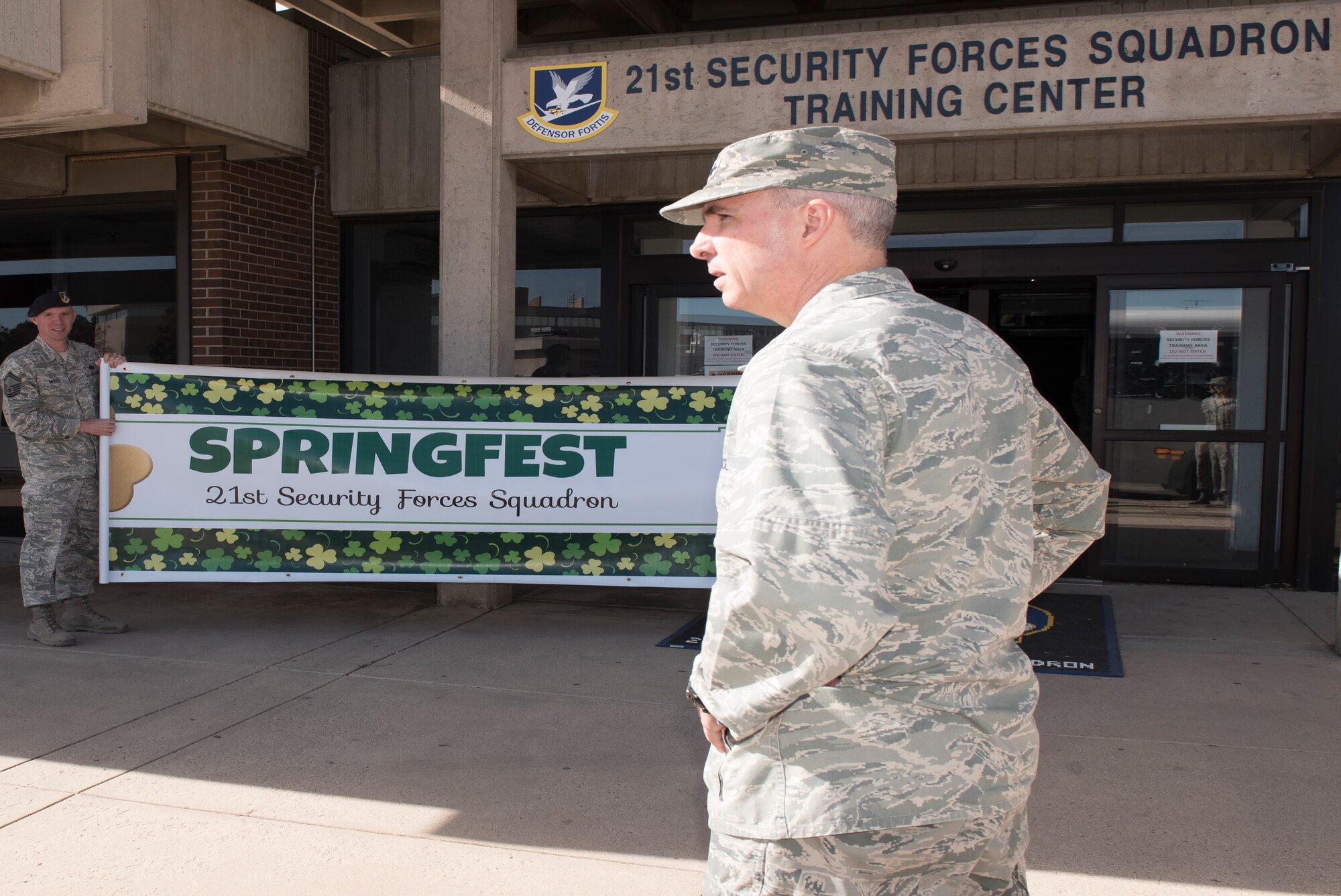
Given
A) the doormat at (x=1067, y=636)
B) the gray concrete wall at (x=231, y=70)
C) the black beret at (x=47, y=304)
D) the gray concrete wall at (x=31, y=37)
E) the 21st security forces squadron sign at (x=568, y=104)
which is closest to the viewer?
the doormat at (x=1067, y=636)

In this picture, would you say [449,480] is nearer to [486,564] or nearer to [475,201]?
[486,564]

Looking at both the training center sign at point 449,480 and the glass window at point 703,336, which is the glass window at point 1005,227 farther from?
the training center sign at point 449,480

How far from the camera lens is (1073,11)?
670 cm

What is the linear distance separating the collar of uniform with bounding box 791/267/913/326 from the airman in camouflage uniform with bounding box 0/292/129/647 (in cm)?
552

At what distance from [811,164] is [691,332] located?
6.66 m

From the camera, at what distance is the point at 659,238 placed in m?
8.27

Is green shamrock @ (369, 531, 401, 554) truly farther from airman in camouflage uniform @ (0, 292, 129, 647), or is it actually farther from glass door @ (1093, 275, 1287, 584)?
glass door @ (1093, 275, 1287, 584)

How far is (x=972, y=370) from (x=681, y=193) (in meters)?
6.46

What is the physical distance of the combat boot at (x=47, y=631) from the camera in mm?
5879

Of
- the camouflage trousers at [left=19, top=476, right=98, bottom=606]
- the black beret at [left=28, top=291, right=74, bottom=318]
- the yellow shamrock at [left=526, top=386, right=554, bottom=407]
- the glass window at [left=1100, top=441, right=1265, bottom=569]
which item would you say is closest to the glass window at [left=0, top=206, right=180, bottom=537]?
Result: the black beret at [left=28, top=291, right=74, bottom=318]

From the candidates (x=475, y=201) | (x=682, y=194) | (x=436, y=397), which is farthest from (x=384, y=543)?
(x=682, y=194)

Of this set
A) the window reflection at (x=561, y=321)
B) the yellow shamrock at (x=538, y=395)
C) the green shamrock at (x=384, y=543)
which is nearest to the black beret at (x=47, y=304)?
the green shamrock at (x=384, y=543)

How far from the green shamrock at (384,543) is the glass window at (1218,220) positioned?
5.18 m

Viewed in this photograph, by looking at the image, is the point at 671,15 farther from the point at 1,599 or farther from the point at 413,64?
the point at 1,599
